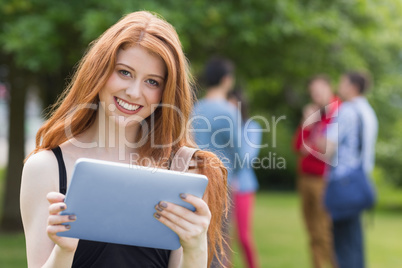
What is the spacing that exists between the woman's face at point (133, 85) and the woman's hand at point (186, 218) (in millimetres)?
451

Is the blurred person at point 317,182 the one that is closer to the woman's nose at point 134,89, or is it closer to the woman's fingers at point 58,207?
the woman's nose at point 134,89

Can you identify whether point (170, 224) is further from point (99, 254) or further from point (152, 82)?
point (152, 82)

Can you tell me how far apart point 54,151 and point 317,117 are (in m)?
4.64

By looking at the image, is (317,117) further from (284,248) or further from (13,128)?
(13,128)

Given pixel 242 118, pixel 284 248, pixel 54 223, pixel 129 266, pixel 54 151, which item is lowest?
pixel 284 248

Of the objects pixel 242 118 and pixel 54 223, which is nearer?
pixel 54 223

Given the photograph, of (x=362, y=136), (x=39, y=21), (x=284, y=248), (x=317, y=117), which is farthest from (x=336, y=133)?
(x=284, y=248)

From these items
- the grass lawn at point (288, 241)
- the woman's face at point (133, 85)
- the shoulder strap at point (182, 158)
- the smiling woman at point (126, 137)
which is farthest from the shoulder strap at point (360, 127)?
the woman's face at point (133, 85)

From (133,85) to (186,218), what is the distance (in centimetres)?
52

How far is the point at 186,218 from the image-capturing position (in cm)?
181

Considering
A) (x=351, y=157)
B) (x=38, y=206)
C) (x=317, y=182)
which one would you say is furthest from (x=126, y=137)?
(x=317, y=182)

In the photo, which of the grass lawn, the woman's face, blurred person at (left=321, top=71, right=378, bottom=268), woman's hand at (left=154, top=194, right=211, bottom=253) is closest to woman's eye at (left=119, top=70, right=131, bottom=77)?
the woman's face

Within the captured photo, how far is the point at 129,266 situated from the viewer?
2.00m

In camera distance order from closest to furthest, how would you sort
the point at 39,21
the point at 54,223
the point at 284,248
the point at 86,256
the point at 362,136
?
1. the point at 54,223
2. the point at 86,256
3. the point at 362,136
4. the point at 39,21
5. the point at 284,248
